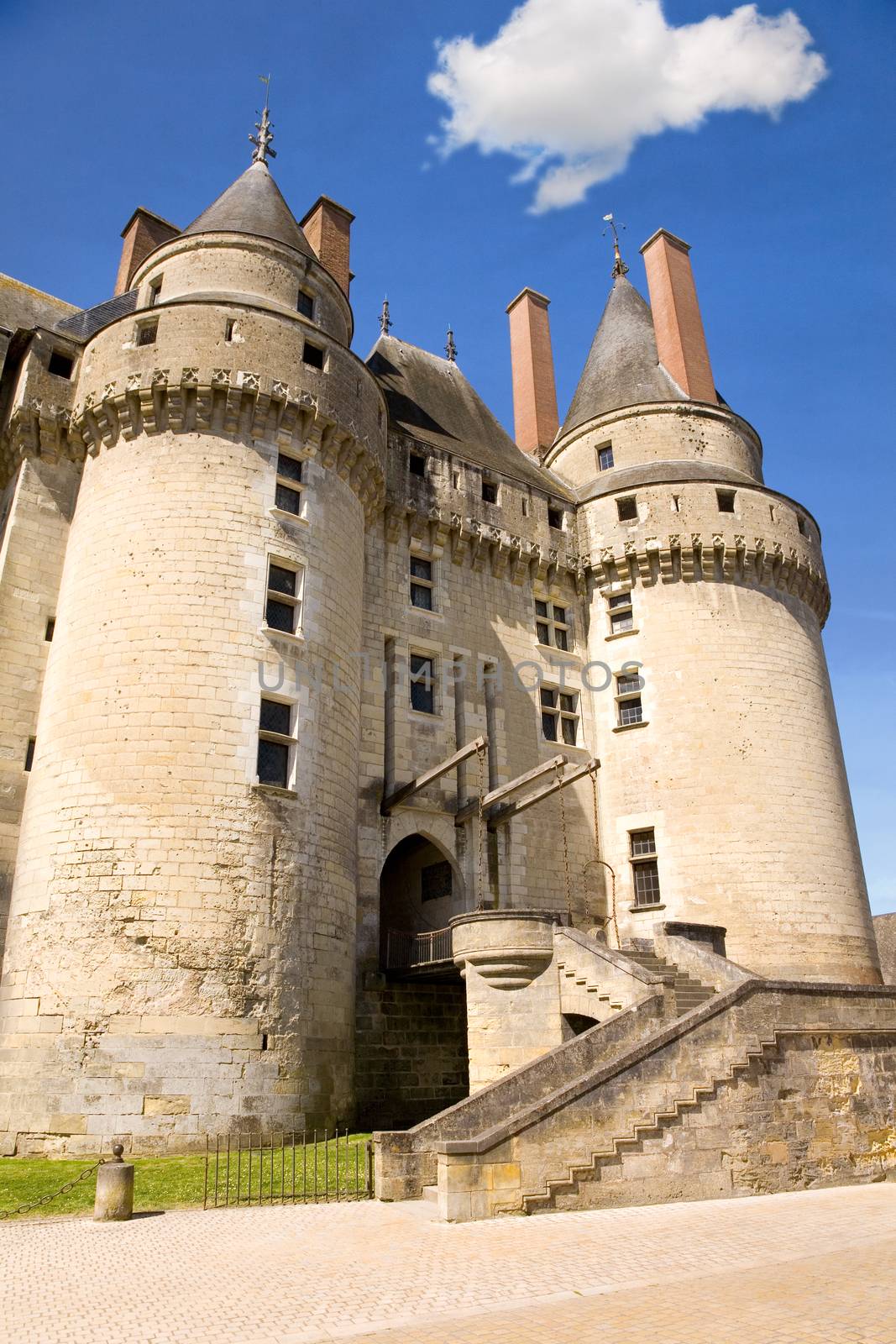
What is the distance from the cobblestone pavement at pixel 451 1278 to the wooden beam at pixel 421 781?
9518 millimetres

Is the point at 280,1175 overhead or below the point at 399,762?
below

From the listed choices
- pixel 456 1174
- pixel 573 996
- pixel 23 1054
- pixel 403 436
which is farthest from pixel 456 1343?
pixel 403 436

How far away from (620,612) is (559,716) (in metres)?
3.55

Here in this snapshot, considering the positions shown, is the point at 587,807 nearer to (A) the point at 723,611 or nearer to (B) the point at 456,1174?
(A) the point at 723,611

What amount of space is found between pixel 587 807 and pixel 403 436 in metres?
10.4

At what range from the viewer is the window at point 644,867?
74.3 feet

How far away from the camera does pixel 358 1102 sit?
17.3 m

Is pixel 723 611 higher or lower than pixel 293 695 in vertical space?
higher

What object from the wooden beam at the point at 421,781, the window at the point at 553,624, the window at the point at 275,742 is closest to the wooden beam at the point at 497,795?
the wooden beam at the point at 421,781

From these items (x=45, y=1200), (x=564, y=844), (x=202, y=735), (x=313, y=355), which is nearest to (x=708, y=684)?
(x=564, y=844)

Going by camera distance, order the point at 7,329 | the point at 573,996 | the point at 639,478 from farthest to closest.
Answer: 1. the point at 639,478
2. the point at 7,329
3. the point at 573,996

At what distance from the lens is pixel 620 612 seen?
2564 centimetres

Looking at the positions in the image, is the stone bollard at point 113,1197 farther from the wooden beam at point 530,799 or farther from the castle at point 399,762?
the wooden beam at point 530,799

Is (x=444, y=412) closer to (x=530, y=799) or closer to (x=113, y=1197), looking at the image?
(x=530, y=799)
